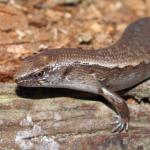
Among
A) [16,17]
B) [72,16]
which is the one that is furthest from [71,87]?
[72,16]

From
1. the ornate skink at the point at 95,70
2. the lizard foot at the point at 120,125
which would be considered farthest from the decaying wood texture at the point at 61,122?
the ornate skink at the point at 95,70

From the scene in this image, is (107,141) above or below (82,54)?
below

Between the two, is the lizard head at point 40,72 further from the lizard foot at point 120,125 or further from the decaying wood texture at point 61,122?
the lizard foot at point 120,125

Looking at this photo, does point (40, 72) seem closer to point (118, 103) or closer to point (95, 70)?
point (95, 70)

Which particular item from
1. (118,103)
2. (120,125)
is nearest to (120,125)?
(120,125)

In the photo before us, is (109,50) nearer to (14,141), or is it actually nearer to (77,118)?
(77,118)

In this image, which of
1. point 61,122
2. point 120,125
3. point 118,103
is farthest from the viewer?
point 118,103
